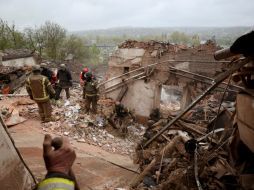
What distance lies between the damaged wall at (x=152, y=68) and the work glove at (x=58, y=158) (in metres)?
10.5

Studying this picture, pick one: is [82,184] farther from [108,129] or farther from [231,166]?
[108,129]

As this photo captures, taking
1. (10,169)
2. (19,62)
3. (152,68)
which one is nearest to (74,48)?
(19,62)

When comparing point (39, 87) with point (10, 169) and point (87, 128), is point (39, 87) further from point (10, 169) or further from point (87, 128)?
point (10, 169)

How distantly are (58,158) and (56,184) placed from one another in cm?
14

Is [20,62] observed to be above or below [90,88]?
below

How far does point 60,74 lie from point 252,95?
9.41 metres

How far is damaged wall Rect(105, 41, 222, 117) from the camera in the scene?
11992 mm

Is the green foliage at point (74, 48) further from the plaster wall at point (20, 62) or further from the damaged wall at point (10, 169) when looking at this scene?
the damaged wall at point (10, 169)

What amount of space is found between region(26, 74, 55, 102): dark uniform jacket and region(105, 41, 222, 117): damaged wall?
18.6 ft

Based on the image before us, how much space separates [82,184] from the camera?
4691 millimetres

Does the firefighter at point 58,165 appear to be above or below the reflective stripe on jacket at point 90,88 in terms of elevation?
above

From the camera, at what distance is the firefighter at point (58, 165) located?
1323 millimetres

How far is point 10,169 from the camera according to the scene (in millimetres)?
1547

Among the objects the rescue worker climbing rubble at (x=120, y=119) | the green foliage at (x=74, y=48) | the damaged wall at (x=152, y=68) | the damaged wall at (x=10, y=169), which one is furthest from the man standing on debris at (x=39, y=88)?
the green foliage at (x=74, y=48)
